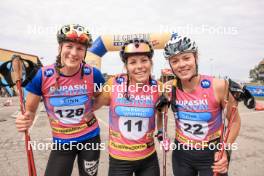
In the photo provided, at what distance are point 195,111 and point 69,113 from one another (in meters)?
1.77

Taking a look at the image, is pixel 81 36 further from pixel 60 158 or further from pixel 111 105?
pixel 60 158

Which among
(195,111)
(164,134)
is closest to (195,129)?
(195,111)

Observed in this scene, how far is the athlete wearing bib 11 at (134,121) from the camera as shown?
320 centimetres

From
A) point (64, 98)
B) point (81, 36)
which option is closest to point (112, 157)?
point (64, 98)

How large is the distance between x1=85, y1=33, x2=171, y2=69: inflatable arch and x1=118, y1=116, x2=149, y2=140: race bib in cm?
1322

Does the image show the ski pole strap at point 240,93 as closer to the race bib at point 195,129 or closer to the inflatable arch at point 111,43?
the race bib at point 195,129

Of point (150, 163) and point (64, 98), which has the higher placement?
point (64, 98)

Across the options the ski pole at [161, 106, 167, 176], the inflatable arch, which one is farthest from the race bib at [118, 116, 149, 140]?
the inflatable arch

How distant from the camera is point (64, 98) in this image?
3344mm

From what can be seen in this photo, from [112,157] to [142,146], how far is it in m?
0.45

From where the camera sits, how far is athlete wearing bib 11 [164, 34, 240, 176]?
124 inches

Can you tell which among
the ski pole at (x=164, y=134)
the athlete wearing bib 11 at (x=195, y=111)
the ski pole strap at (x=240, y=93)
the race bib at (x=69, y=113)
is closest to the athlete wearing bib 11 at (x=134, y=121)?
the ski pole at (x=164, y=134)

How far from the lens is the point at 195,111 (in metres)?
3.16

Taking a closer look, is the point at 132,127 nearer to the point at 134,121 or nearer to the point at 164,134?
the point at 134,121
